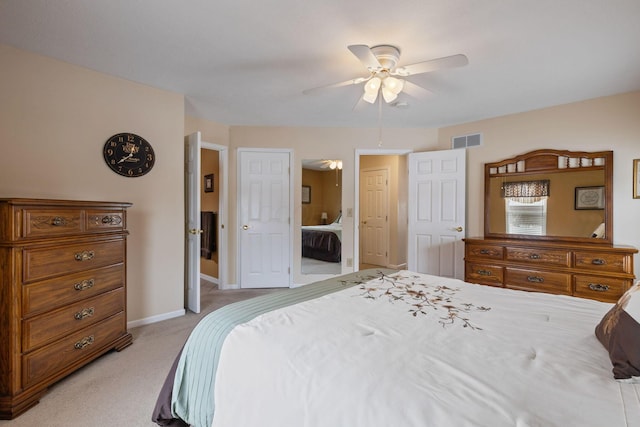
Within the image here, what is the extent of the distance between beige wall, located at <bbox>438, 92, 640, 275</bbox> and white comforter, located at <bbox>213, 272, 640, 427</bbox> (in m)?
2.29

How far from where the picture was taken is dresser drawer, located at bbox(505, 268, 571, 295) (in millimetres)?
2936

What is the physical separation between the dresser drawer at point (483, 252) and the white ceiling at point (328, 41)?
1596 millimetres

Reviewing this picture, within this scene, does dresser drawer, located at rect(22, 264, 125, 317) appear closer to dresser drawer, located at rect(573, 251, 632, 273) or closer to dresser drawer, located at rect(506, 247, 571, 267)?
dresser drawer, located at rect(506, 247, 571, 267)

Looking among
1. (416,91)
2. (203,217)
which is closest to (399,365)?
(416,91)

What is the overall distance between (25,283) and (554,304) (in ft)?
9.29

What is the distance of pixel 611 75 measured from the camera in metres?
2.59

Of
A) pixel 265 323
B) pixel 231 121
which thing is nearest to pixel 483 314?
pixel 265 323

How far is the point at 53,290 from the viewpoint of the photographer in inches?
73.3

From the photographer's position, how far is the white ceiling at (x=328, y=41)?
5.74 feet

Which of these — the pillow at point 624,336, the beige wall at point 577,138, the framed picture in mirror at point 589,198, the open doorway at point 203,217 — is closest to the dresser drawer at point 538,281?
the beige wall at point 577,138

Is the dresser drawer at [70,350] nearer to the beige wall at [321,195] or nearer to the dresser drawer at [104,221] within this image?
the dresser drawer at [104,221]

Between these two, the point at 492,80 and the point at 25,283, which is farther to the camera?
the point at 492,80

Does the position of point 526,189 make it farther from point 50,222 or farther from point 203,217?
point 203,217

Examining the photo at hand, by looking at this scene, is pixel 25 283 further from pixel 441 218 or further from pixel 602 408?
pixel 441 218
